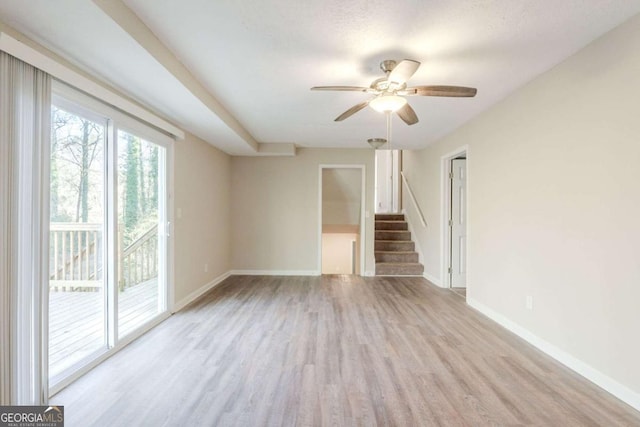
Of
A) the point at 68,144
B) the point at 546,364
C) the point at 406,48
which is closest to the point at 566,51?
the point at 406,48

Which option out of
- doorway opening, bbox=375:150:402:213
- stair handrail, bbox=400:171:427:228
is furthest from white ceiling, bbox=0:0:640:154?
doorway opening, bbox=375:150:402:213

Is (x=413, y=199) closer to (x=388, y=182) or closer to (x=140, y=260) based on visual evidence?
(x=388, y=182)

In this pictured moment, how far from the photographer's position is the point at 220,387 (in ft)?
6.82

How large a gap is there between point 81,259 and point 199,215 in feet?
6.68

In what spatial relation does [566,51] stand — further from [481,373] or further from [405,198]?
[405,198]

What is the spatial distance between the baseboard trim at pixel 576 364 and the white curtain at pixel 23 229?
3.67m

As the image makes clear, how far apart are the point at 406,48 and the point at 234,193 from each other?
4.36 meters

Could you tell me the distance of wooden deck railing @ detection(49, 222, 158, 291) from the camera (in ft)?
7.13

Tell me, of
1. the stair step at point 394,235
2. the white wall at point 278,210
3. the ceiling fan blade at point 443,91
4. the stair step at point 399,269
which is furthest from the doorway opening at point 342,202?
the ceiling fan blade at point 443,91

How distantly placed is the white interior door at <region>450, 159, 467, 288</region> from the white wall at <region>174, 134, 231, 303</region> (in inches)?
154

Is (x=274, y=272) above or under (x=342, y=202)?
under

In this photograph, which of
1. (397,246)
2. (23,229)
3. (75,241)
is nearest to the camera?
(23,229)

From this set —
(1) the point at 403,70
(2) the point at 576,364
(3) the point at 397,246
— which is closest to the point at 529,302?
(2) the point at 576,364

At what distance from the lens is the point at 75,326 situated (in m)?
2.36
